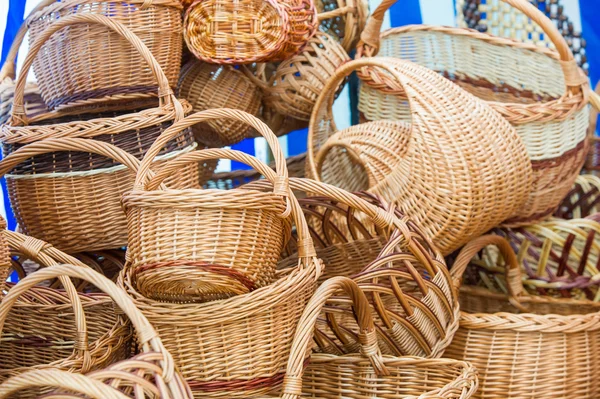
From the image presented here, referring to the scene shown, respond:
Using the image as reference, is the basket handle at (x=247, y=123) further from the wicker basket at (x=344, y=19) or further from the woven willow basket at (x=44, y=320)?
the wicker basket at (x=344, y=19)

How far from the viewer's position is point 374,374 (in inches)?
56.8

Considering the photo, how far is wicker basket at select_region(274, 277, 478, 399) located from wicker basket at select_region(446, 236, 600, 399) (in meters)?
0.19

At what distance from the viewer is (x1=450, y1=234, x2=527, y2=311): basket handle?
66.8 inches

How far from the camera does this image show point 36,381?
92 centimetres

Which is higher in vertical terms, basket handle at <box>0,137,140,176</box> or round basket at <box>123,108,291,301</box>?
basket handle at <box>0,137,140,176</box>

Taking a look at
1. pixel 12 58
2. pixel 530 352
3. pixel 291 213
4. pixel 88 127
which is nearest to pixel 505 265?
pixel 530 352

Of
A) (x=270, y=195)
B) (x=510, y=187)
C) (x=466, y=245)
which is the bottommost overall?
(x=466, y=245)

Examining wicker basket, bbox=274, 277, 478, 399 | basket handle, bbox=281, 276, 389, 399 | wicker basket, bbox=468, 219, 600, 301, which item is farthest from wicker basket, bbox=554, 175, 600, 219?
basket handle, bbox=281, 276, 389, 399

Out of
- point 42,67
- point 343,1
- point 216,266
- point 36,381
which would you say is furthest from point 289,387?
point 343,1

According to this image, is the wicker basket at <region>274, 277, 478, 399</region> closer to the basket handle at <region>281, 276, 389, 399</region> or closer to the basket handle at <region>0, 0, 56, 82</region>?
the basket handle at <region>281, 276, 389, 399</region>

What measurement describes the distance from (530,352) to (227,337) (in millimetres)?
699

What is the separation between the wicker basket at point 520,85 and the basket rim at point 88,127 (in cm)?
58

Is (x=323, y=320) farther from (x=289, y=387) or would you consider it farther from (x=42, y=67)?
(x=42, y=67)

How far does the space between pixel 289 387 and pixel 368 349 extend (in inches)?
9.2
